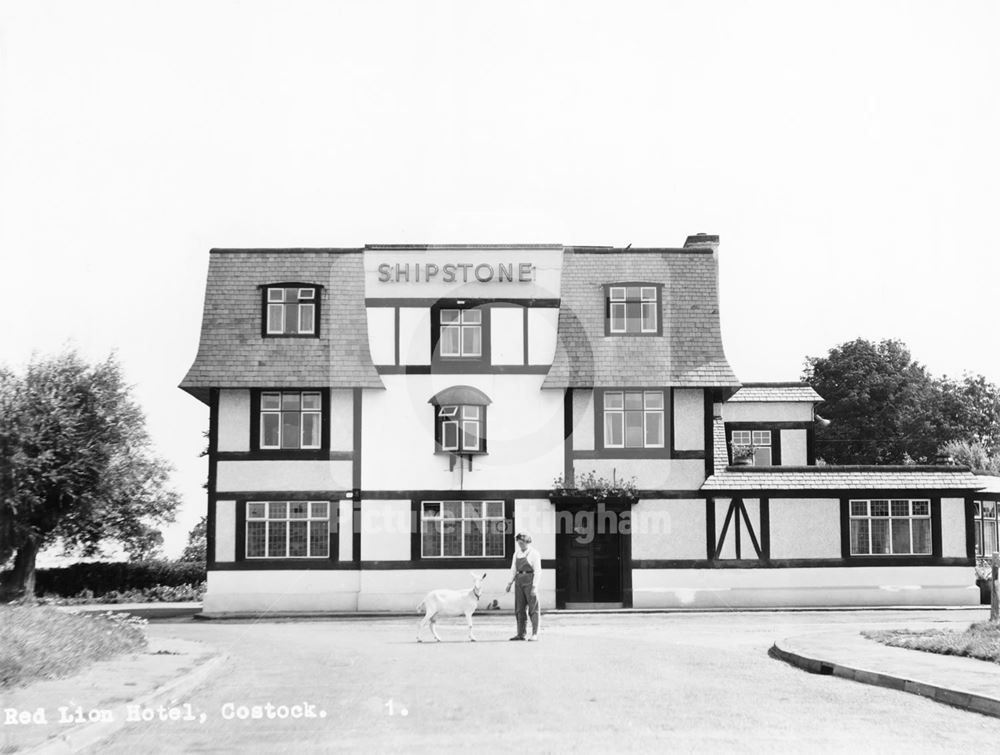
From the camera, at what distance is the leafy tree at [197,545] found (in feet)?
160

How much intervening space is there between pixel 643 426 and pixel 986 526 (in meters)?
12.8

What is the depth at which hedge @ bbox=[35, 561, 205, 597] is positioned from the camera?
1741 inches

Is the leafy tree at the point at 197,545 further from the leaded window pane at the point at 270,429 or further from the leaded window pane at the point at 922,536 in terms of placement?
the leaded window pane at the point at 922,536

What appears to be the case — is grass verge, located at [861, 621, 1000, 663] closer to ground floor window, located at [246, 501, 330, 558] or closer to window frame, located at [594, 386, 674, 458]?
window frame, located at [594, 386, 674, 458]

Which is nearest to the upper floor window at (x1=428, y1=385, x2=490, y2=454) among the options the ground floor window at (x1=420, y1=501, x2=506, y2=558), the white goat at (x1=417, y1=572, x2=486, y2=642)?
the ground floor window at (x1=420, y1=501, x2=506, y2=558)

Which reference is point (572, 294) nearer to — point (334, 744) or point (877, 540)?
point (877, 540)

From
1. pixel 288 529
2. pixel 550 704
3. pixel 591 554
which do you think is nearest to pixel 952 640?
pixel 550 704

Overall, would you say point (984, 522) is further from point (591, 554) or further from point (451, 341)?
point (451, 341)

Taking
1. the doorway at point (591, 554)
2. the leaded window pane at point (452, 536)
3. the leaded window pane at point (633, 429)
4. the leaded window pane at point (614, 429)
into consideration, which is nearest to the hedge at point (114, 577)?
the leaded window pane at point (452, 536)

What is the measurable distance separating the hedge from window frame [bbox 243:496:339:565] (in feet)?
36.3

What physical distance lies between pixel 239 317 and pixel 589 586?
1214cm

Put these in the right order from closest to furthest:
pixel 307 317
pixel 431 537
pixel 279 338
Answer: pixel 431 537 < pixel 279 338 < pixel 307 317

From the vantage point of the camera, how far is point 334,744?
1089 centimetres

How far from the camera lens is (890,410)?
7931 centimetres
